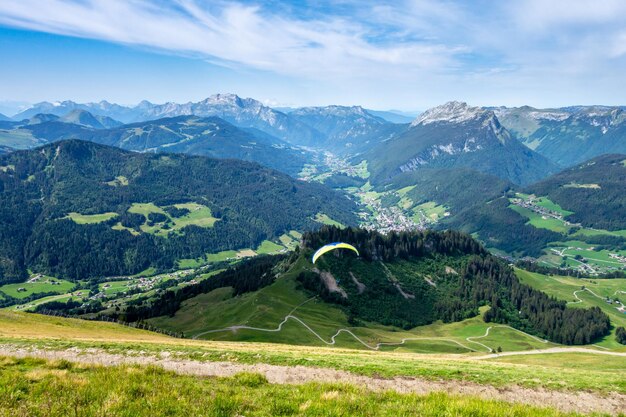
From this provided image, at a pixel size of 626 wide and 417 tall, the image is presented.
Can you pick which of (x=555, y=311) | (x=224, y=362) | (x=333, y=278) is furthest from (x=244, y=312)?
(x=555, y=311)

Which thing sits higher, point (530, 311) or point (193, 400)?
point (193, 400)

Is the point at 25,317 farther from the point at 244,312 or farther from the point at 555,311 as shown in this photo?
the point at 555,311

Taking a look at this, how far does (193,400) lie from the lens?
12984mm

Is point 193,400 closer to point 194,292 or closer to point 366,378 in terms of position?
point 366,378

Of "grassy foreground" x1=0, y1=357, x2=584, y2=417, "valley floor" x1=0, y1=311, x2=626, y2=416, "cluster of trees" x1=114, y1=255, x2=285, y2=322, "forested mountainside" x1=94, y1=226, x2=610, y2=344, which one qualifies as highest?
"grassy foreground" x1=0, y1=357, x2=584, y2=417

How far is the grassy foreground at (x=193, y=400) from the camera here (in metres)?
11.7

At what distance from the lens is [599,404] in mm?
22188

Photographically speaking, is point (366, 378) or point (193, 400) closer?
point (193, 400)

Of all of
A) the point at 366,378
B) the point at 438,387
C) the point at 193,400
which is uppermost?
the point at 193,400

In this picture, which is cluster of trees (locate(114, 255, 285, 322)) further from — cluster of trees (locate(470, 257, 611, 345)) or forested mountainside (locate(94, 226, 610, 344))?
cluster of trees (locate(470, 257, 611, 345))

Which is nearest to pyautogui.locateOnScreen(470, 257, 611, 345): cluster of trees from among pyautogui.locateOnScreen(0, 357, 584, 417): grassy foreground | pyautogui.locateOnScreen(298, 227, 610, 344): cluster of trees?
pyautogui.locateOnScreen(298, 227, 610, 344): cluster of trees

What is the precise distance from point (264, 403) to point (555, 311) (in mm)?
193077

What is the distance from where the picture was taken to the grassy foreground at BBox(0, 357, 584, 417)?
38.4ft

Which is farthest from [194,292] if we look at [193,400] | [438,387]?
[193,400]
